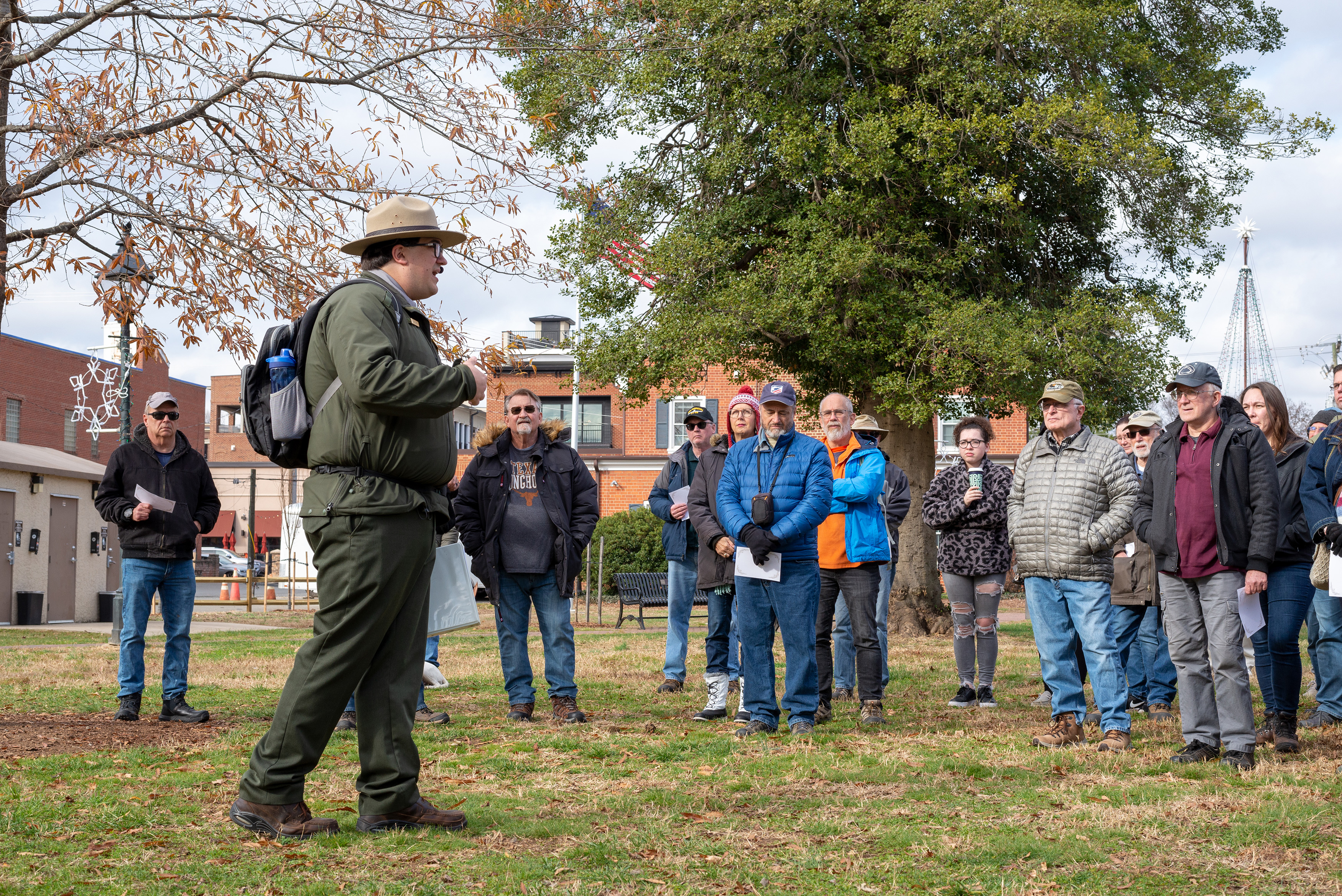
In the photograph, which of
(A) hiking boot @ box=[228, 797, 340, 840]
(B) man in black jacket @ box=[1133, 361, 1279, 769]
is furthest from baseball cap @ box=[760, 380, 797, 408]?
(A) hiking boot @ box=[228, 797, 340, 840]

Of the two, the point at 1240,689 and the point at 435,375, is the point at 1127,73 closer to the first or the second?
the point at 1240,689

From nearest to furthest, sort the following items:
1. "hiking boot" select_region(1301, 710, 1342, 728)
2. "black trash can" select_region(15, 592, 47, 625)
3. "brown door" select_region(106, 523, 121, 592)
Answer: "hiking boot" select_region(1301, 710, 1342, 728)
"black trash can" select_region(15, 592, 47, 625)
"brown door" select_region(106, 523, 121, 592)

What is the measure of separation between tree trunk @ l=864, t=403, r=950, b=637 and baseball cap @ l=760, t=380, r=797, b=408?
10.0 metres

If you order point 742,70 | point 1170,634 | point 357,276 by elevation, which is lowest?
point 1170,634

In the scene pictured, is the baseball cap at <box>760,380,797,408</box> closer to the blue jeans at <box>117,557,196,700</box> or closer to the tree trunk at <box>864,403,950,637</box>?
the blue jeans at <box>117,557,196,700</box>

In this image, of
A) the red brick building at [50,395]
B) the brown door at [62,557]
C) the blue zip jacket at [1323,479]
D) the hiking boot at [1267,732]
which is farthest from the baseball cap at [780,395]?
the red brick building at [50,395]

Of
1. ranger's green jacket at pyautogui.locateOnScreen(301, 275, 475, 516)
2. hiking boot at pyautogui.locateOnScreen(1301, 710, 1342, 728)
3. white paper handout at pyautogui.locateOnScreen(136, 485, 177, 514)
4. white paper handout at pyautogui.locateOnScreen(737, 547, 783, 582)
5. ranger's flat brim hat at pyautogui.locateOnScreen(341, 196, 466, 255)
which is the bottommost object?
hiking boot at pyautogui.locateOnScreen(1301, 710, 1342, 728)

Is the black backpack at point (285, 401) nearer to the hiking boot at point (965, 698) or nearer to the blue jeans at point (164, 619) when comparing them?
the blue jeans at point (164, 619)

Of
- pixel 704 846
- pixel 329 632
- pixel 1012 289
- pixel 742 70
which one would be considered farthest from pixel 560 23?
pixel 1012 289

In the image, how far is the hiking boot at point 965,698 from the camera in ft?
30.6

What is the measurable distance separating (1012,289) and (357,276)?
1371 cm

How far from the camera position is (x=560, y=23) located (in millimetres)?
8383

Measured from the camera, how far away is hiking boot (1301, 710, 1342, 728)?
25.9 feet

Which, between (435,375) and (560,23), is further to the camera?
(560,23)
